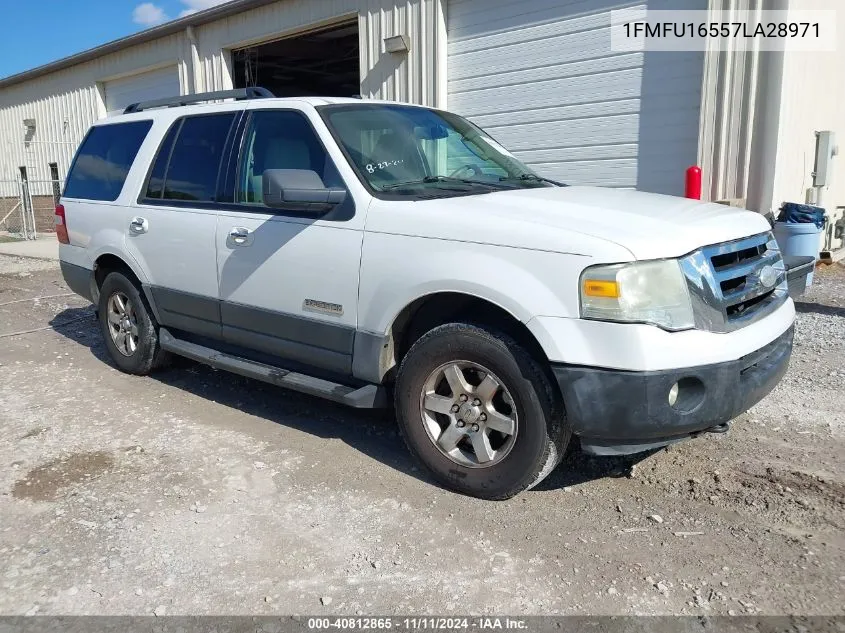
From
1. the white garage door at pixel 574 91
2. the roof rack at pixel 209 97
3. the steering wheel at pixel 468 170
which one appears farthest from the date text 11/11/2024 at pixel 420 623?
the white garage door at pixel 574 91

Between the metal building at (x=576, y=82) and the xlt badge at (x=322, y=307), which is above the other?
the metal building at (x=576, y=82)

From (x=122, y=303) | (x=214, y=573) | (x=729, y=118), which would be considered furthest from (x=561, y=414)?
(x=729, y=118)

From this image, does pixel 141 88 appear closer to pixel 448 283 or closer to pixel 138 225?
pixel 138 225

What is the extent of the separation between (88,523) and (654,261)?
113 inches

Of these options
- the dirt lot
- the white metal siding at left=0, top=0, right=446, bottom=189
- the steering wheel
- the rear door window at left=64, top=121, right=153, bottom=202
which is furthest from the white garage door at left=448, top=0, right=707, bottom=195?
the rear door window at left=64, top=121, right=153, bottom=202

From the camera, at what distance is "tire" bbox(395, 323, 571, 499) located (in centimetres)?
318

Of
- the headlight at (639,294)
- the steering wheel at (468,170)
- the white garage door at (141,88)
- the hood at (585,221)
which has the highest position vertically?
the white garage door at (141,88)

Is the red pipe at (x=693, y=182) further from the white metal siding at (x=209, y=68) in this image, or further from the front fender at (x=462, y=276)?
the front fender at (x=462, y=276)

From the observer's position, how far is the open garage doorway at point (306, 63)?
1401cm

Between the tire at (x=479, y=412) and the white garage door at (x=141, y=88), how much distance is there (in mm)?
13825

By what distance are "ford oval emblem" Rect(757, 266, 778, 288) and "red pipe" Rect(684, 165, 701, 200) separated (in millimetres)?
4415

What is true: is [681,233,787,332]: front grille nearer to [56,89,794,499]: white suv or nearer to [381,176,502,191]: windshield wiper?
[56,89,794,499]: white suv

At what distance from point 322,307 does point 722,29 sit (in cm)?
615

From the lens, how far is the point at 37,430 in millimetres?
4523
